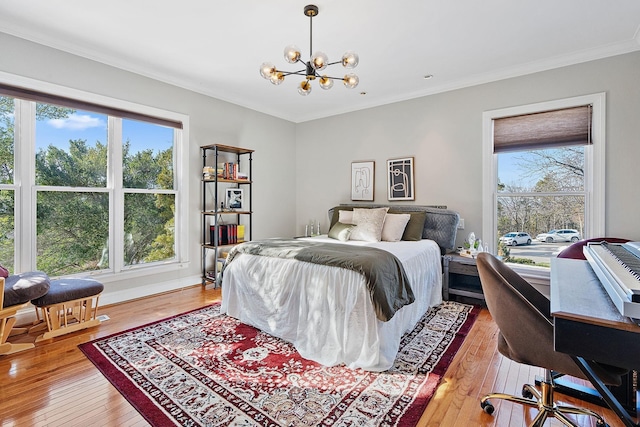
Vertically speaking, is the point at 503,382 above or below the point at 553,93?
below

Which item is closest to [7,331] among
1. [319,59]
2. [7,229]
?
[7,229]

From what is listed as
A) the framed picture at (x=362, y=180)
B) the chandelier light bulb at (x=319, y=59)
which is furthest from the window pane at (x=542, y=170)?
the chandelier light bulb at (x=319, y=59)

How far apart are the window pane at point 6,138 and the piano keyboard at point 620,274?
423 cm

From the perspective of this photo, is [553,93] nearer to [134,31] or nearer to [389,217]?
[389,217]

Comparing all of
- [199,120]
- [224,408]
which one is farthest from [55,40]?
[224,408]

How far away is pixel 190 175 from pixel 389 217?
2.67 m

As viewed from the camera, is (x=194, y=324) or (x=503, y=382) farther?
(x=194, y=324)

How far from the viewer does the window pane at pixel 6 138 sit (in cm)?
283

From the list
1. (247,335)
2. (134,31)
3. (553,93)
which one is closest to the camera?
(247,335)

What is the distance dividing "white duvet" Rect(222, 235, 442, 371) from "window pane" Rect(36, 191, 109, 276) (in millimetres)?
1584

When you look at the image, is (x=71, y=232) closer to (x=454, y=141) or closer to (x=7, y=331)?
(x=7, y=331)

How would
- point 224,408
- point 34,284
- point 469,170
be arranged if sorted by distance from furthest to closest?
point 469,170, point 34,284, point 224,408

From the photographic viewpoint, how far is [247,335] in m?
2.67

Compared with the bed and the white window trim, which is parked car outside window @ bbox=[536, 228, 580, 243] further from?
the bed
